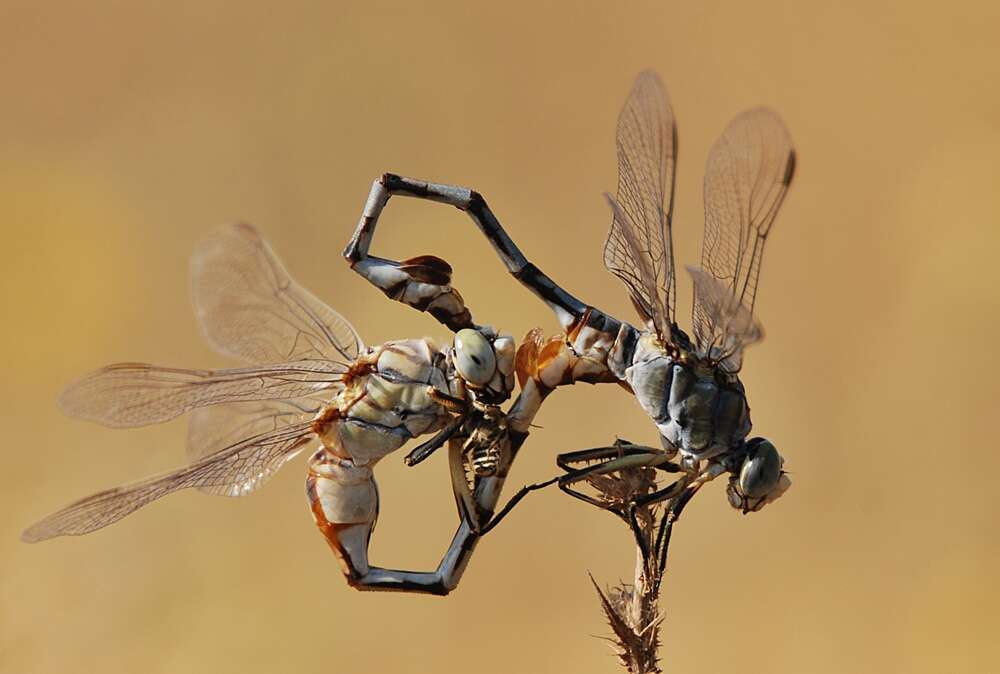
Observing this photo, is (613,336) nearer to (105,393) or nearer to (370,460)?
(370,460)

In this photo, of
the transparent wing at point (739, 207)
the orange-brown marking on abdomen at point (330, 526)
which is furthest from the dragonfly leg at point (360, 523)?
the transparent wing at point (739, 207)

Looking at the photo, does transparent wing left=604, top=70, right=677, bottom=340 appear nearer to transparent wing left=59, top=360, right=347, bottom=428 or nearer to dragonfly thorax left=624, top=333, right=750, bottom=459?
dragonfly thorax left=624, top=333, right=750, bottom=459

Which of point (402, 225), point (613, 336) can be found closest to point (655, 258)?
point (613, 336)

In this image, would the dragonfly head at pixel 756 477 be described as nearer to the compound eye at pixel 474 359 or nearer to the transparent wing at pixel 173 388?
the compound eye at pixel 474 359

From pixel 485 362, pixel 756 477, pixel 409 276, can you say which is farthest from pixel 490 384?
pixel 756 477

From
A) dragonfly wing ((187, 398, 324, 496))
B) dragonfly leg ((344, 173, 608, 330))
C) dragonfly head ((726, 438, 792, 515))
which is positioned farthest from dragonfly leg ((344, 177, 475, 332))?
dragonfly head ((726, 438, 792, 515))

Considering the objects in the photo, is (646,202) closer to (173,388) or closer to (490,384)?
(490,384)
